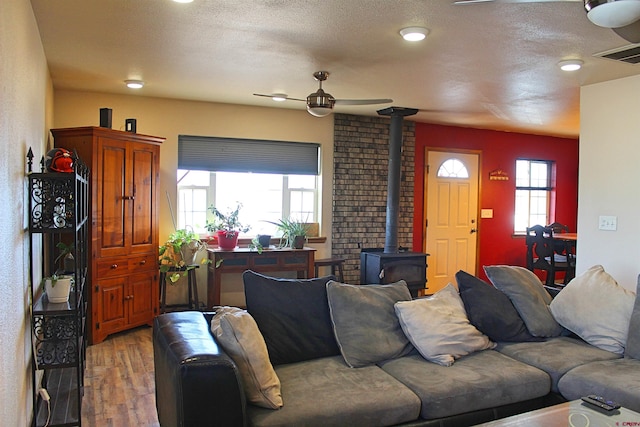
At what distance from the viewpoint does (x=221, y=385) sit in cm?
198

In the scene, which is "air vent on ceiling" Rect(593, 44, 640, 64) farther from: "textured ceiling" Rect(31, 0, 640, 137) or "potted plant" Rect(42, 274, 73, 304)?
"potted plant" Rect(42, 274, 73, 304)

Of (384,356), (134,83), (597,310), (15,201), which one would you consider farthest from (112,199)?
(597,310)

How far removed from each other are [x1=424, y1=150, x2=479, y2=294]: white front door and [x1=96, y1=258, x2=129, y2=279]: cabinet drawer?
4.05m

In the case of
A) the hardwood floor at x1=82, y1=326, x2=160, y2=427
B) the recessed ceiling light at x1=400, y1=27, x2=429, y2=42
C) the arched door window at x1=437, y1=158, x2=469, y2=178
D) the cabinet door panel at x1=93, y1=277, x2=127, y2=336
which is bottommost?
the hardwood floor at x1=82, y1=326, x2=160, y2=427

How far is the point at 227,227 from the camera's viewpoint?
5.79 metres

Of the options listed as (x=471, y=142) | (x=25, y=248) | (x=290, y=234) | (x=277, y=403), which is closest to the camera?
(x=277, y=403)

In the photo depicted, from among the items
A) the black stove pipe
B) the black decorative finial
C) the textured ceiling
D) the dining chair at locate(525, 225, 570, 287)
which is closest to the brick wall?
the black stove pipe

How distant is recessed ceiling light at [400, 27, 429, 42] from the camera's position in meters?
3.16

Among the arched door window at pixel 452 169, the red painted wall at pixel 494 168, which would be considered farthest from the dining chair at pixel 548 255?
the arched door window at pixel 452 169

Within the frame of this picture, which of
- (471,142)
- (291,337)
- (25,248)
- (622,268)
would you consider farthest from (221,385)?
(471,142)

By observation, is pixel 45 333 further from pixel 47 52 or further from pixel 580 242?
pixel 580 242

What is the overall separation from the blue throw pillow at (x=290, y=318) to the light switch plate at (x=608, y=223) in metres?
2.91

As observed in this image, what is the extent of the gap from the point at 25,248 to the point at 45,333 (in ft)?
1.84

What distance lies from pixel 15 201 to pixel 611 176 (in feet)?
14.6
